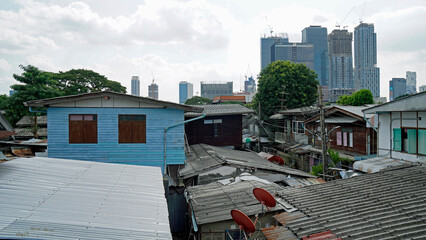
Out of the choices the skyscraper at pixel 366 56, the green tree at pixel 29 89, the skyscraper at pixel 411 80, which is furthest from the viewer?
the skyscraper at pixel 411 80

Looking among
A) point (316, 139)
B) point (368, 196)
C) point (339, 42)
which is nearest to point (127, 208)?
point (368, 196)

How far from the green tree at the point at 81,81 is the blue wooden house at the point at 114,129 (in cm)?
2898

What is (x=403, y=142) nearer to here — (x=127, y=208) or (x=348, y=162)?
(x=348, y=162)

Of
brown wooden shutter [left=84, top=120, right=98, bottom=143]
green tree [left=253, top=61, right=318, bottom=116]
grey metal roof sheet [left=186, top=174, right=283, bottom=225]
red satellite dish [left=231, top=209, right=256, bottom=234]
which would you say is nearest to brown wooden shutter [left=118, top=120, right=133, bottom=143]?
brown wooden shutter [left=84, top=120, right=98, bottom=143]

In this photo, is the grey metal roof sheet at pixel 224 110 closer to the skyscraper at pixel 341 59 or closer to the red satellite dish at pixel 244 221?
the red satellite dish at pixel 244 221

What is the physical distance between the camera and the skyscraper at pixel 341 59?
5344 inches

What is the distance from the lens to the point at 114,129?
555 inches

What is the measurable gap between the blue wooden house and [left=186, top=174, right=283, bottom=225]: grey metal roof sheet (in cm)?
372

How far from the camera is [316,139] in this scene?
90.0 feet

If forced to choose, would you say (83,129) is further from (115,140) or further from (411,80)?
(411,80)

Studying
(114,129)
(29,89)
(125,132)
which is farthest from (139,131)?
(29,89)

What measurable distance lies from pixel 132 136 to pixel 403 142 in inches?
546

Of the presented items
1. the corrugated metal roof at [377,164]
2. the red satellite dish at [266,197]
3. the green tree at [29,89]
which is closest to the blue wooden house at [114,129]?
the red satellite dish at [266,197]

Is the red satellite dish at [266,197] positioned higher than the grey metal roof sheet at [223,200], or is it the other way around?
the red satellite dish at [266,197]
